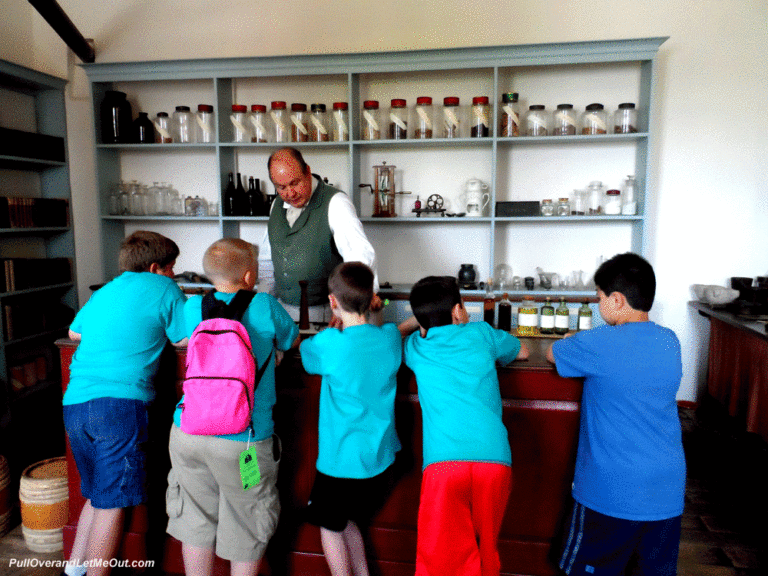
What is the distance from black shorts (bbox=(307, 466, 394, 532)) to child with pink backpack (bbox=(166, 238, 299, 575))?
16cm

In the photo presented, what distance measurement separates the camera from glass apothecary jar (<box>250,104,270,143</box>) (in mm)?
3510

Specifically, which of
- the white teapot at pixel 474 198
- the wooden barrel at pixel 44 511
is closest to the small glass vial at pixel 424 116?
the white teapot at pixel 474 198

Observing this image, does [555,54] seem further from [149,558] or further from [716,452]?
[149,558]

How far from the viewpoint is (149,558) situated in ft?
6.54

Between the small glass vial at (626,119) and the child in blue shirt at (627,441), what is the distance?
213cm

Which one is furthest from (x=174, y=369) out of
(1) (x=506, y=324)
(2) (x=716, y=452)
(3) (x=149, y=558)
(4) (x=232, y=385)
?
(2) (x=716, y=452)

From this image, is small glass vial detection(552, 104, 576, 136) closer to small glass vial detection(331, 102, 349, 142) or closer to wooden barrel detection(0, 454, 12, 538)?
small glass vial detection(331, 102, 349, 142)

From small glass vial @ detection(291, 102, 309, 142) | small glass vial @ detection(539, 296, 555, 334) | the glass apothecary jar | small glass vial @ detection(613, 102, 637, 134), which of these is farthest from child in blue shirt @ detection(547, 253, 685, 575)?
the glass apothecary jar

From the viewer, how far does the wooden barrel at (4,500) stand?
2328 millimetres

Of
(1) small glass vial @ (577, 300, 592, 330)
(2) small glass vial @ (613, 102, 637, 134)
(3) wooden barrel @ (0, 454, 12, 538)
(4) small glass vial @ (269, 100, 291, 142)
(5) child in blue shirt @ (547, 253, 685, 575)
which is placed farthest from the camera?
(4) small glass vial @ (269, 100, 291, 142)

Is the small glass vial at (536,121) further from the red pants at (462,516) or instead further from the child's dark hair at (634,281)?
the red pants at (462,516)

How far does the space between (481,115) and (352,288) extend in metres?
2.23

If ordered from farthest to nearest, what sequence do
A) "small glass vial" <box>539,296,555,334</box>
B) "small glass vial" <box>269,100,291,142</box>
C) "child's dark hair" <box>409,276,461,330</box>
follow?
"small glass vial" <box>269,100,291,142</box>, "small glass vial" <box>539,296,555,334</box>, "child's dark hair" <box>409,276,461,330</box>

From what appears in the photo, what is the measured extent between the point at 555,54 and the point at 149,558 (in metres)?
3.25
